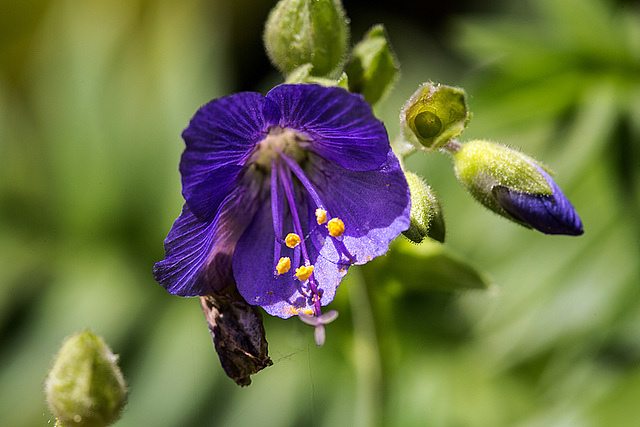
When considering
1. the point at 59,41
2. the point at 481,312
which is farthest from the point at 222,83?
the point at 481,312

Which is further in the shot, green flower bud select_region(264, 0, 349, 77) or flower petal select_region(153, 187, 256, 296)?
green flower bud select_region(264, 0, 349, 77)

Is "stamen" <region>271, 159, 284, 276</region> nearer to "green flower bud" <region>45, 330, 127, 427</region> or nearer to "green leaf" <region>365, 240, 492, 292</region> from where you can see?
"green leaf" <region>365, 240, 492, 292</region>

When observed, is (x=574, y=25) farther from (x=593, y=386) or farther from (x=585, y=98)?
(x=593, y=386)

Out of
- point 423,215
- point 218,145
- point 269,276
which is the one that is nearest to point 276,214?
point 269,276

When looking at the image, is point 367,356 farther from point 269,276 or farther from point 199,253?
point 199,253

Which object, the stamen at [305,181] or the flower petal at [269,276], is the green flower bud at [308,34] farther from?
the flower petal at [269,276]

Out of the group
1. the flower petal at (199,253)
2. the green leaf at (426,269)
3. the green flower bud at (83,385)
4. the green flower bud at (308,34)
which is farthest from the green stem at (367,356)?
the green flower bud at (83,385)

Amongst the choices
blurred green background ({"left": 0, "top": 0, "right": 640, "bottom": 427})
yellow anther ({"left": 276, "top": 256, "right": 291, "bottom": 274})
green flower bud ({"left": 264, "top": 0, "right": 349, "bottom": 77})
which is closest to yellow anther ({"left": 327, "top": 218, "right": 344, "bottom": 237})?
yellow anther ({"left": 276, "top": 256, "right": 291, "bottom": 274})
